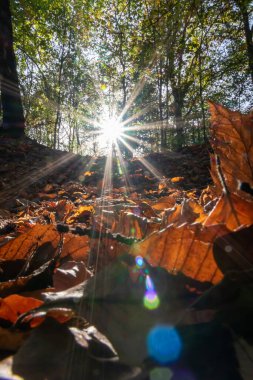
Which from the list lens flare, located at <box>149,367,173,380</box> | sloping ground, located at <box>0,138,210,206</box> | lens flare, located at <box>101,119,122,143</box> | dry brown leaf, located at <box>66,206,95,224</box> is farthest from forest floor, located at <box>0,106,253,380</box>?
lens flare, located at <box>101,119,122,143</box>

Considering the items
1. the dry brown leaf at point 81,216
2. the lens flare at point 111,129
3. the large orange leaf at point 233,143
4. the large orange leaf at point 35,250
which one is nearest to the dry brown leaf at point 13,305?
the large orange leaf at point 35,250

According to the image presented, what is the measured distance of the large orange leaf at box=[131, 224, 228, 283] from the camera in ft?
1.54

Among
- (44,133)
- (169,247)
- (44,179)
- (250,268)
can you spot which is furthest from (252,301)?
(44,133)

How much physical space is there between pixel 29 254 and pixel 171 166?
5500 millimetres

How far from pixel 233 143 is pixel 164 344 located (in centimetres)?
44

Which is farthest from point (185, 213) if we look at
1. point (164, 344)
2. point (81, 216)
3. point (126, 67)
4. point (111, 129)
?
point (111, 129)

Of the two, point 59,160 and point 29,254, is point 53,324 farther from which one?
point 59,160

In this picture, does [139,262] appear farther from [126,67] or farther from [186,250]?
[126,67]

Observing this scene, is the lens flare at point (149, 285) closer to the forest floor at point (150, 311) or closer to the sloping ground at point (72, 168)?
the forest floor at point (150, 311)

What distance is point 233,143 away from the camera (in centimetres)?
66

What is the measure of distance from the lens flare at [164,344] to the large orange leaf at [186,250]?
0.34 ft

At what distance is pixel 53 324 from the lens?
411mm

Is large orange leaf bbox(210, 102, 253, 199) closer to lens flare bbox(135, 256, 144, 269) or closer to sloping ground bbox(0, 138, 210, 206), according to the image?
lens flare bbox(135, 256, 144, 269)

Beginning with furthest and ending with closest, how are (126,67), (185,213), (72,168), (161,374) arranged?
1. (126,67)
2. (72,168)
3. (185,213)
4. (161,374)
